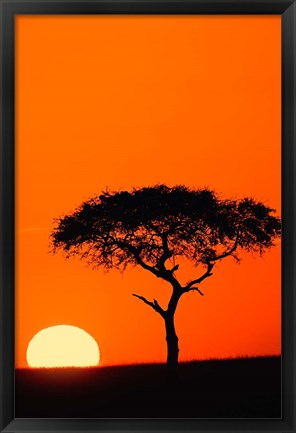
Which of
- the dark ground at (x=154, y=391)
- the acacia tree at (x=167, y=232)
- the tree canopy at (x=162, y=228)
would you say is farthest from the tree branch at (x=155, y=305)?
the dark ground at (x=154, y=391)

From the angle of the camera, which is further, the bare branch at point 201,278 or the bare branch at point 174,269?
the bare branch at point 174,269

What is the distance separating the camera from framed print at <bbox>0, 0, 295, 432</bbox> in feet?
12.8

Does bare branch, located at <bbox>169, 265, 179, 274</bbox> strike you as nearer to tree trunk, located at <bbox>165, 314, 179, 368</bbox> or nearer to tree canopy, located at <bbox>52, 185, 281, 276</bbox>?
tree canopy, located at <bbox>52, 185, 281, 276</bbox>

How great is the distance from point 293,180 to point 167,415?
1683mm

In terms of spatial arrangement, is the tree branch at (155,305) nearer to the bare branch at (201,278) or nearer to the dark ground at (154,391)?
the bare branch at (201,278)

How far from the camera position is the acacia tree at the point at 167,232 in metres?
3.96

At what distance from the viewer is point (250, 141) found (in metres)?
4.05

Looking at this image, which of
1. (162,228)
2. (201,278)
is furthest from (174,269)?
(162,228)

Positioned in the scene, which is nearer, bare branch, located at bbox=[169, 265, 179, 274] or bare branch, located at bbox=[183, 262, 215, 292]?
bare branch, located at bbox=[183, 262, 215, 292]

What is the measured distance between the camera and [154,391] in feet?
13.0

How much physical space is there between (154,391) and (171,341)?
0.36m

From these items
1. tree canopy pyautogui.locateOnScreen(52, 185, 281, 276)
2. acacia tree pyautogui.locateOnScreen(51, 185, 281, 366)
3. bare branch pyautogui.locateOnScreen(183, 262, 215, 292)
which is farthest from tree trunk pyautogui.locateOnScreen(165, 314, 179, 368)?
tree canopy pyautogui.locateOnScreen(52, 185, 281, 276)

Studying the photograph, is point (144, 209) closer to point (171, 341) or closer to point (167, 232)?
point (167, 232)

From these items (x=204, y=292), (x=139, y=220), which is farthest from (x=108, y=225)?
(x=204, y=292)
